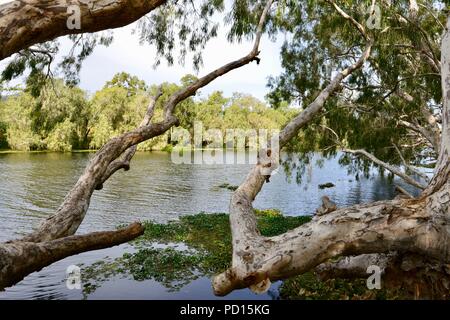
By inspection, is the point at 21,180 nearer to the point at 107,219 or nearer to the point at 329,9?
the point at 107,219

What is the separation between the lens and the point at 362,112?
1166 cm

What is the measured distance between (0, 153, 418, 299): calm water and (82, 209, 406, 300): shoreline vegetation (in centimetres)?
34

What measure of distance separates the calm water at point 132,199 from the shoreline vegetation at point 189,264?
0.34m

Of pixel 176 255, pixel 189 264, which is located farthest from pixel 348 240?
pixel 176 255

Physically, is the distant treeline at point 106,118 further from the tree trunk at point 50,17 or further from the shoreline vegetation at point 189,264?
the tree trunk at point 50,17

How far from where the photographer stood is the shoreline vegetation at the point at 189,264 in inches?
309

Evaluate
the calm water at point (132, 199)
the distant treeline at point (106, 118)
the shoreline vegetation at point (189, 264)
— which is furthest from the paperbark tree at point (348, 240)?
the distant treeline at point (106, 118)

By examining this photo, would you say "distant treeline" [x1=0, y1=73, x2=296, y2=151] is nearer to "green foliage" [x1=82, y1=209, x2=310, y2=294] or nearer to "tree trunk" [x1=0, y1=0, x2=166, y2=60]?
"green foliage" [x1=82, y1=209, x2=310, y2=294]

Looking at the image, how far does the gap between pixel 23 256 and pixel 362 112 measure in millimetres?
11128

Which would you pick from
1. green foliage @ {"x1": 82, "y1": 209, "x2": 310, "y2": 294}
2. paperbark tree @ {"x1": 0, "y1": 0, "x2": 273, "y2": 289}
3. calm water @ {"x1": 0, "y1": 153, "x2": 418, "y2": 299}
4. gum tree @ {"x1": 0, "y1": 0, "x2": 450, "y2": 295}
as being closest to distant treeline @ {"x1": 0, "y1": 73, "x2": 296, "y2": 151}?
calm water @ {"x1": 0, "y1": 153, "x2": 418, "y2": 299}

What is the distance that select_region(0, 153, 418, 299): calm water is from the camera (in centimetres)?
835

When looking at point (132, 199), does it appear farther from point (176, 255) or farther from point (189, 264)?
point (189, 264)

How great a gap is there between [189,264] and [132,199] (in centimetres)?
1262
